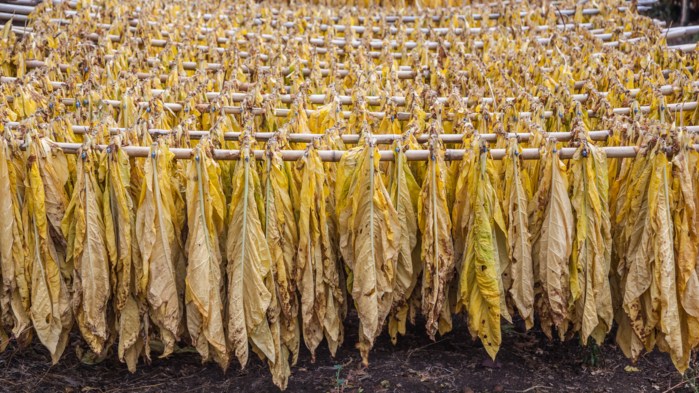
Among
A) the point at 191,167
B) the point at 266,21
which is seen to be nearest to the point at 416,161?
the point at 191,167

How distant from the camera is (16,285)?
9.27 feet

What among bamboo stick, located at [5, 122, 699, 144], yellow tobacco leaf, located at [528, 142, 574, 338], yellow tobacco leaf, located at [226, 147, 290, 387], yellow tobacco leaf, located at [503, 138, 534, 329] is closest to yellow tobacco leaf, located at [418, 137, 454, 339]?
bamboo stick, located at [5, 122, 699, 144]

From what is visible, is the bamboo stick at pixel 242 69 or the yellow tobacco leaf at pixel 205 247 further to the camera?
the bamboo stick at pixel 242 69

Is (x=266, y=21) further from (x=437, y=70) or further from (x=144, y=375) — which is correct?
(x=144, y=375)

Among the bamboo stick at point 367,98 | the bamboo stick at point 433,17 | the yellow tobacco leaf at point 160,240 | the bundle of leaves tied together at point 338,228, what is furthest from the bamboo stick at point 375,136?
the bamboo stick at point 433,17

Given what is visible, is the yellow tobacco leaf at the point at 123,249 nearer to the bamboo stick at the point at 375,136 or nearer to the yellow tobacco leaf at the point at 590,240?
the bamboo stick at the point at 375,136

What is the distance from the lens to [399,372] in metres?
3.26

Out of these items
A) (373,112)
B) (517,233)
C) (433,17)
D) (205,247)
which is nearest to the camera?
(205,247)

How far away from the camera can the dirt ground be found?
319cm

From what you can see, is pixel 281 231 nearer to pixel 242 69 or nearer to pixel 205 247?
pixel 205 247

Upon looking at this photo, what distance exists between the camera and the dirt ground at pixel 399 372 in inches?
126

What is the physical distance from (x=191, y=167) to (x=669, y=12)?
300 inches

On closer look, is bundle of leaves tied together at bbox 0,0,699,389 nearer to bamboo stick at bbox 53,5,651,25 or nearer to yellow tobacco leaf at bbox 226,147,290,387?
yellow tobacco leaf at bbox 226,147,290,387

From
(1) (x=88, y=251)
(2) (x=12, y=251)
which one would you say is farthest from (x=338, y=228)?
(2) (x=12, y=251)
